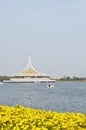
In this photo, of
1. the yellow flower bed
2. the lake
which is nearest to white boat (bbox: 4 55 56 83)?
the lake

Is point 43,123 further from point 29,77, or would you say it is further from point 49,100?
point 29,77

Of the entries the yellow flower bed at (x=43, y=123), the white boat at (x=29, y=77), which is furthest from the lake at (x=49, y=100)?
the white boat at (x=29, y=77)

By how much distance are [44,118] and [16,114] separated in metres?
0.96

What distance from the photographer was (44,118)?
713cm

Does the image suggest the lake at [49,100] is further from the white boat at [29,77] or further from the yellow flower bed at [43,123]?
the white boat at [29,77]

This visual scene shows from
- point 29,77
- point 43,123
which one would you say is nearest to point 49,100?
point 43,123

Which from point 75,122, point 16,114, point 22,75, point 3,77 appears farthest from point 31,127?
point 3,77

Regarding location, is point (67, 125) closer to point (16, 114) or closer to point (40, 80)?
point (16, 114)

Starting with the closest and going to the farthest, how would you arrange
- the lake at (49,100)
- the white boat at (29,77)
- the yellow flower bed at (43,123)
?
the yellow flower bed at (43,123), the lake at (49,100), the white boat at (29,77)

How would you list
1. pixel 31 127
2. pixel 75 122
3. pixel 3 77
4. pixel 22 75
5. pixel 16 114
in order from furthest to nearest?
pixel 3 77
pixel 22 75
pixel 16 114
pixel 75 122
pixel 31 127

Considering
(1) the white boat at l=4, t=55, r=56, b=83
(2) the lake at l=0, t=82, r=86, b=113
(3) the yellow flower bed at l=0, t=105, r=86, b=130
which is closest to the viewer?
(3) the yellow flower bed at l=0, t=105, r=86, b=130

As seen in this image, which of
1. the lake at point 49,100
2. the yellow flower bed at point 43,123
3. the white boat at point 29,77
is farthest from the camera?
the white boat at point 29,77

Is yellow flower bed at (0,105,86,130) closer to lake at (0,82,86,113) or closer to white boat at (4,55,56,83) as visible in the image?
lake at (0,82,86,113)

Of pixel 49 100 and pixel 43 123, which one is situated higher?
pixel 49 100
